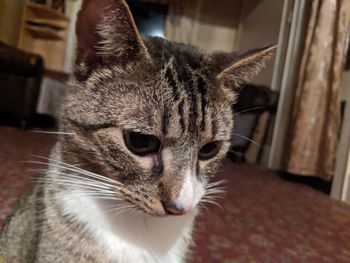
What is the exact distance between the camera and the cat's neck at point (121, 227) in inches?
29.8

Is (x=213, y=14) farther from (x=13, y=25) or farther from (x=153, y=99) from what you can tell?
(x=13, y=25)

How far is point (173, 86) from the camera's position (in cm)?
75

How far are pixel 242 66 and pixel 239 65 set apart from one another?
11 mm

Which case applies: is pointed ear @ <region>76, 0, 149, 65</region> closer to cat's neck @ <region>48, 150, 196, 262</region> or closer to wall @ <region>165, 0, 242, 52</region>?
cat's neck @ <region>48, 150, 196, 262</region>

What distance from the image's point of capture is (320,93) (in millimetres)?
2279

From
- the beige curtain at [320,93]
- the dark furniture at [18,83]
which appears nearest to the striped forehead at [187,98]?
the beige curtain at [320,93]

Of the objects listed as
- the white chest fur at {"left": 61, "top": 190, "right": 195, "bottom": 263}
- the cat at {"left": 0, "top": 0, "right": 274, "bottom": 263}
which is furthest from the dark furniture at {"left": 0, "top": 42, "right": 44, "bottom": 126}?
the white chest fur at {"left": 61, "top": 190, "right": 195, "bottom": 263}

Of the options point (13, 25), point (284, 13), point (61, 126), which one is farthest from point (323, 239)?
point (13, 25)

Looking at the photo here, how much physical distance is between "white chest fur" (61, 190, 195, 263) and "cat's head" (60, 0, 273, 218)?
74 millimetres

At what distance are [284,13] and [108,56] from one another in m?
0.94

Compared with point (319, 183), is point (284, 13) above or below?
above

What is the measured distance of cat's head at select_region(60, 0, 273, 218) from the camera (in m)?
0.70

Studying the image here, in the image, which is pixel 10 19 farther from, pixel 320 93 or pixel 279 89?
pixel 320 93

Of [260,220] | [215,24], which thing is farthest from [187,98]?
[215,24]
